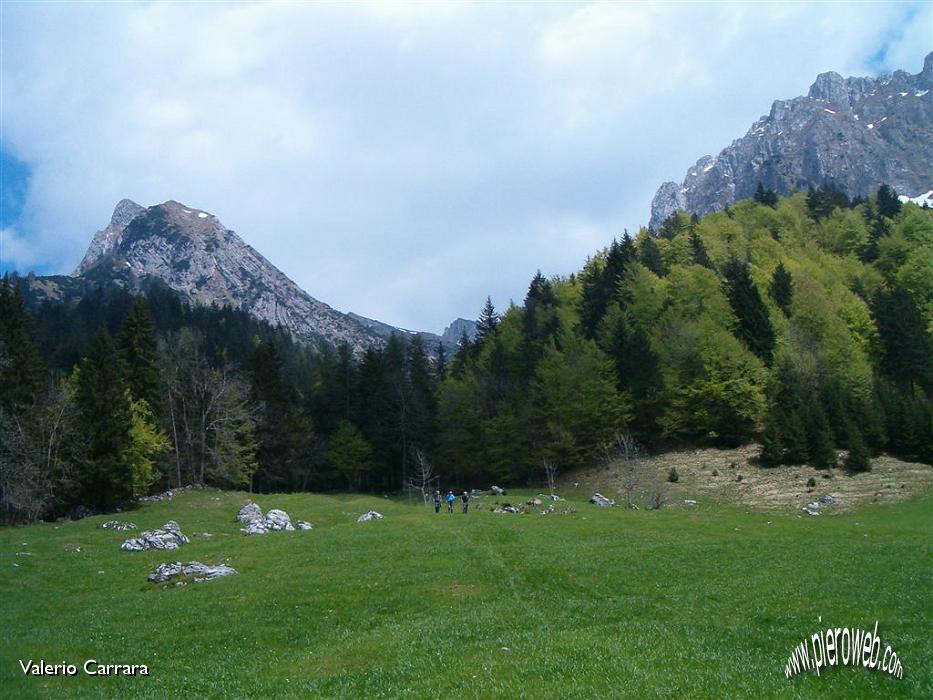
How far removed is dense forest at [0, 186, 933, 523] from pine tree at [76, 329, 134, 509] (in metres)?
0.18

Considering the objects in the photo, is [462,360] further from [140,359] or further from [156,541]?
[156,541]

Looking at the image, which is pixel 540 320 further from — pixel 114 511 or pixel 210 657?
pixel 210 657

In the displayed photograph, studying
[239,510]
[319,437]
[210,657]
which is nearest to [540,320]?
[319,437]

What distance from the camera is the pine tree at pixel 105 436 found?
186 feet

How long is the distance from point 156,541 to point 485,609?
23.9 meters

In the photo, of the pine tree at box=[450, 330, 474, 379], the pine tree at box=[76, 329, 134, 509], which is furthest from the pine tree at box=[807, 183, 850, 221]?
the pine tree at box=[76, 329, 134, 509]

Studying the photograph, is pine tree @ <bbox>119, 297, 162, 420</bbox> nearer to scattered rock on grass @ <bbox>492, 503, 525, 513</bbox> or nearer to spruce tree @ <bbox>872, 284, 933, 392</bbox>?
scattered rock on grass @ <bbox>492, 503, 525, 513</bbox>

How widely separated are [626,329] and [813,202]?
70.4 meters

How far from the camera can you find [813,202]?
132500 millimetres

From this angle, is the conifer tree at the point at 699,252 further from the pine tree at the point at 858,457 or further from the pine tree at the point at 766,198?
the pine tree at the point at 858,457

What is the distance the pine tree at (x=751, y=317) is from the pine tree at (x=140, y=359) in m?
71.0

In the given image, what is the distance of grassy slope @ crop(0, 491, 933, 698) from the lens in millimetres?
15375

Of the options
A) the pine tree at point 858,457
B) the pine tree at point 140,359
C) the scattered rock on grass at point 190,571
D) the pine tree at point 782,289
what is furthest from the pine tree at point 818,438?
the pine tree at point 140,359

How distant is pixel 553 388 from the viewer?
274ft
